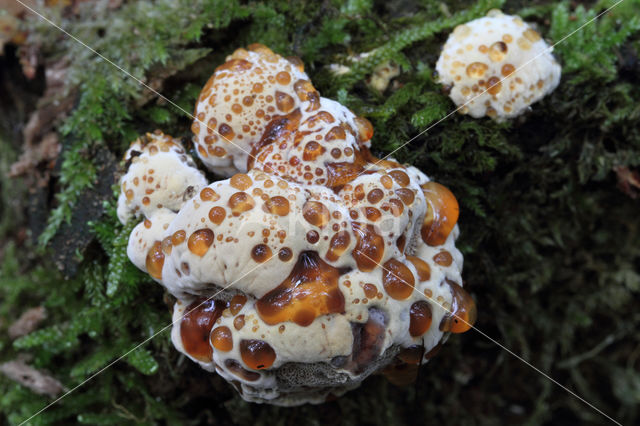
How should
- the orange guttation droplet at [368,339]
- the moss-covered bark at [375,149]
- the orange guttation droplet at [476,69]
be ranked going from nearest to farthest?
the orange guttation droplet at [368,339] < the orange guttation droplet at [476,69] < the moss-covered bark at [375,149]

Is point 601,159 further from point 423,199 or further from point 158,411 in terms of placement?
point 158,411

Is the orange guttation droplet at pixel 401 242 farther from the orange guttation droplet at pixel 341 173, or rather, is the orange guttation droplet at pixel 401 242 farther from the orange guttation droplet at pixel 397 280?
the orange guttation droplet at pixel 341 173

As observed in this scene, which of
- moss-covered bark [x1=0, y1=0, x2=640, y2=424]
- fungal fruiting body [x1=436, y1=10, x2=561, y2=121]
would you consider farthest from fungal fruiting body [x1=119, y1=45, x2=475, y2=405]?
fungal fruiting body [x1=436, y1=10, x2=561, y2=121]

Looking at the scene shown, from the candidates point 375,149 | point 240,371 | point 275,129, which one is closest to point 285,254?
point 240,371

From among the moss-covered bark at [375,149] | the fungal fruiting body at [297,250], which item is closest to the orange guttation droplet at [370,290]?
the fungal fruiting body at [297,250]

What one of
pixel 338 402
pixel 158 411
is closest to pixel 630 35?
pixel 338 402

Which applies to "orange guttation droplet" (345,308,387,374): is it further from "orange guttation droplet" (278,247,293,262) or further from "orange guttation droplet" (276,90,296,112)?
"orange guttation droplet" (276,90,296,112)

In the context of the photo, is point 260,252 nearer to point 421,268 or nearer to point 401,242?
point 401,242
